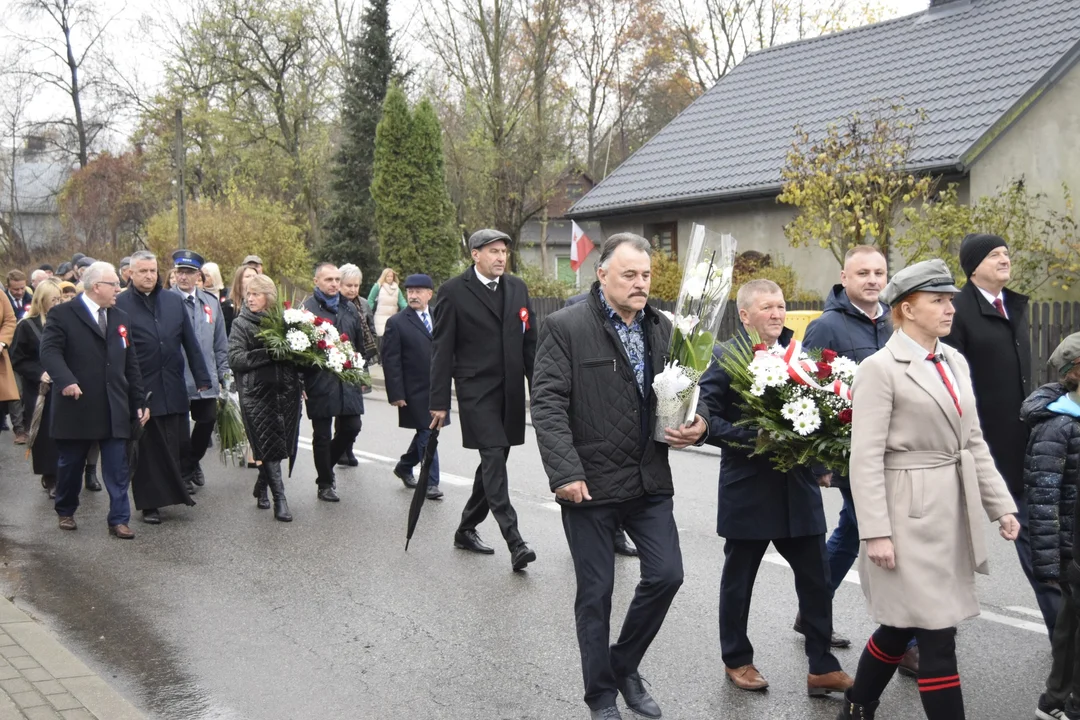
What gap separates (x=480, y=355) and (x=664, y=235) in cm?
1921

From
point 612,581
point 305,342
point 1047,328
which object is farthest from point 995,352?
point 1047,328

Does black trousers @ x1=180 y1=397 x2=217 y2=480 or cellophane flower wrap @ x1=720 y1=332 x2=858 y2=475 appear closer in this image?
cellophane flower wrap @ x1=720 y1=332 x2=858 y2=475

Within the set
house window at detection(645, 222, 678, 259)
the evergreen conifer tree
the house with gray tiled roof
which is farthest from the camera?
the evergreen conifer tree

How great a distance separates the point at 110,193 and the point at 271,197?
6.21 m

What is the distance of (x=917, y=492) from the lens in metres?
4.26

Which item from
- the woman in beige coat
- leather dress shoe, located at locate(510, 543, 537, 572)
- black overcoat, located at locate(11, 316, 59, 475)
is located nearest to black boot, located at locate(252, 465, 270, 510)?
black overcoat, located at locate(11, 316, 59, 475)

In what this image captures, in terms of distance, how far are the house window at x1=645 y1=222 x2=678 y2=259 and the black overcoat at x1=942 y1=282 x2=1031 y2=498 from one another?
19824 mm

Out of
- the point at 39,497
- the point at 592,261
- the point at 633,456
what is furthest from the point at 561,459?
the point at 592,261

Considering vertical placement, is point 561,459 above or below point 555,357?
below

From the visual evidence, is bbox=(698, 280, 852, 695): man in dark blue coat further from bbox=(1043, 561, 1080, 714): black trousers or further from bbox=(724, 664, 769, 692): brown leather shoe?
bbox=(1043, 561, 1080, 714): black trousers

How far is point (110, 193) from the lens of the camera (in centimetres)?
4656

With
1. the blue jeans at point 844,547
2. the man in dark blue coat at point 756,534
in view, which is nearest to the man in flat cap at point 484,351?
the blue jeans at point 844,547

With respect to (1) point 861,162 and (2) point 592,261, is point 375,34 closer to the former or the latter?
(2) point 592,261

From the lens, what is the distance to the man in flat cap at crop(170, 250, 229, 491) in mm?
11008
